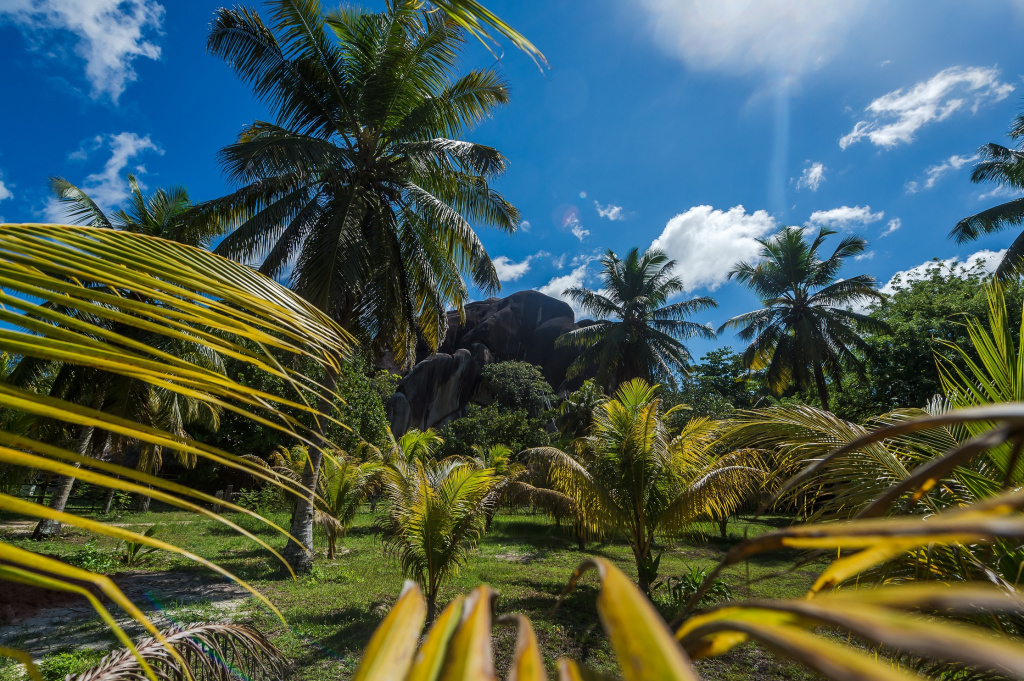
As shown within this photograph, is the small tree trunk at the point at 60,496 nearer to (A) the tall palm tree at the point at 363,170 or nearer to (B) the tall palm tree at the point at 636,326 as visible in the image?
(A) the tall palm tree at the point at 363,170

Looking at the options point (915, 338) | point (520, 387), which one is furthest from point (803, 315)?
point (520, 387)

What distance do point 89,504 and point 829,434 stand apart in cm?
2257

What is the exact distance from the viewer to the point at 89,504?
1700 cm

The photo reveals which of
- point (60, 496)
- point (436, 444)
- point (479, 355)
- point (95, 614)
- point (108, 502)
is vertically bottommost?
point (95, 614)

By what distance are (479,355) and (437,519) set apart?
27.2 meters

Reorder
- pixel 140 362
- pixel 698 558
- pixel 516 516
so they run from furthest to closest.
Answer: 1. pixel 516 516
2. pixel 698 558
3. pixel 140 362

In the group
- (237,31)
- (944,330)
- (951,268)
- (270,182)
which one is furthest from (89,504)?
(951,268)

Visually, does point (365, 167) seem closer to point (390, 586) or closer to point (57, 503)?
point (390, 586)

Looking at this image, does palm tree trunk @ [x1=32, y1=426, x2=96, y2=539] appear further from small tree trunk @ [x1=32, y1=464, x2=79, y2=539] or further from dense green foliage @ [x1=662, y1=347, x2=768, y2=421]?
dense green foliage @ [x1=662, y1=347, x2=768, y2=421]

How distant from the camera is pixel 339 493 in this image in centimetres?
1003

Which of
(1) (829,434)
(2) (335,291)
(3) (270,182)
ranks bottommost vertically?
(1) (829,434)

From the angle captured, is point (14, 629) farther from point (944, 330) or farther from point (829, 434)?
point (944, 330)

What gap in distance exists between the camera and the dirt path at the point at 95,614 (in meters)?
5.25

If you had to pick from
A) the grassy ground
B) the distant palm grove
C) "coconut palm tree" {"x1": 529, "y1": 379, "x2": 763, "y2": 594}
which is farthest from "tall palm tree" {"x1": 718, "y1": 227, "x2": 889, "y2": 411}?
"coconut palm tree" {"x1": 529, "y1": 379, "x2": 763, "y2": 594}
